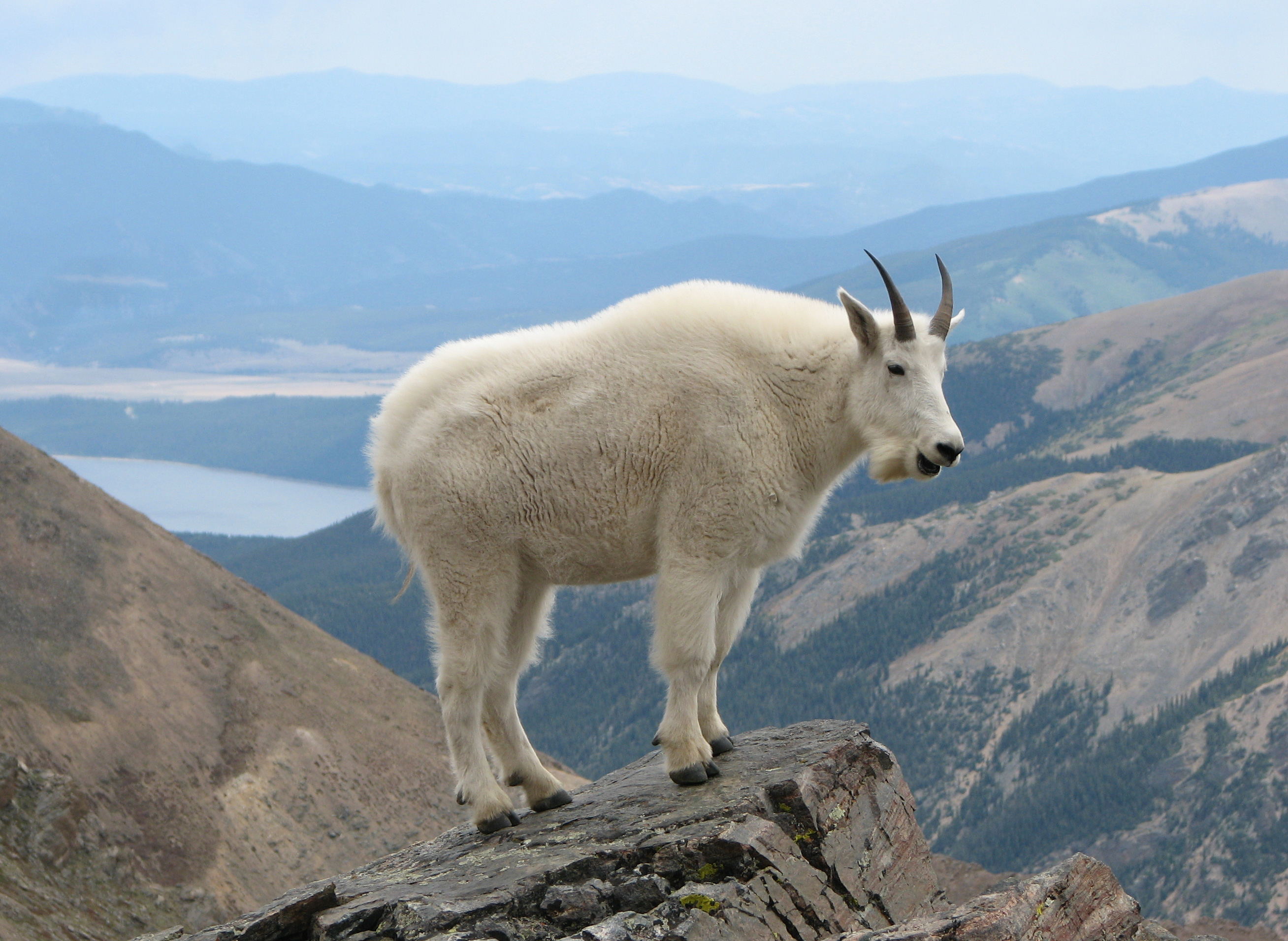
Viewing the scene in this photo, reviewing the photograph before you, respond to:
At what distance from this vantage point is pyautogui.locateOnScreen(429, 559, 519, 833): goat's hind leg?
369 inches

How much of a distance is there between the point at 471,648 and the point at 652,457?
2.20 metres

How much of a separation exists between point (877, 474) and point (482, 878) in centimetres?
452

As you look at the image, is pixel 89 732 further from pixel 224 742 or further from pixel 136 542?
pixel 136 542

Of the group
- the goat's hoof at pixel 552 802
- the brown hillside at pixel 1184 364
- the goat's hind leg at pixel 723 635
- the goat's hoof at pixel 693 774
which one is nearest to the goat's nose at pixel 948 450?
the goat's hind leg at pixel 723 635

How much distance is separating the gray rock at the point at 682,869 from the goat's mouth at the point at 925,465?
2.81 metres

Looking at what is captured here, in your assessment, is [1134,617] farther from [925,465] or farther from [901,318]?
[901,318]

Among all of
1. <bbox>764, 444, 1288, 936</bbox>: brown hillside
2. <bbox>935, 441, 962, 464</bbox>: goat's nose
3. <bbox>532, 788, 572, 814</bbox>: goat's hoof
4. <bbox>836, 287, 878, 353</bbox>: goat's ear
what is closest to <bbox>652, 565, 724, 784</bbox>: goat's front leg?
<bbox>532, 788, 572, 814</bbox>: goat's hoof

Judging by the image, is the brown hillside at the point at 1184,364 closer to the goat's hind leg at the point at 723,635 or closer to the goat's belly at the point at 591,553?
the goat's hind leg at the point at 723,635

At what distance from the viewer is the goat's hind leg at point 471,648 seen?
9367 millimetres

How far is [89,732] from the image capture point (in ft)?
84.3

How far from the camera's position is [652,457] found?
9242mm

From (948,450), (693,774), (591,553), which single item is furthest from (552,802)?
(948,450)

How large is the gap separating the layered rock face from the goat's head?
2883 millimetres

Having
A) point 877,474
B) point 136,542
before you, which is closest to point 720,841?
point 877,474
